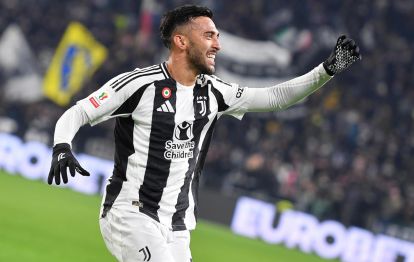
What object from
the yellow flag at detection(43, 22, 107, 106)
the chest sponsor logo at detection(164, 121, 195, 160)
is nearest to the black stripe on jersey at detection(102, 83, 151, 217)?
the chest sponsor logo at detection(164, 121, 195, 160)

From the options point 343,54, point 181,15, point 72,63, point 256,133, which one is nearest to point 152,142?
point 181,15

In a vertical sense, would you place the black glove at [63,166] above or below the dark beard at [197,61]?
below

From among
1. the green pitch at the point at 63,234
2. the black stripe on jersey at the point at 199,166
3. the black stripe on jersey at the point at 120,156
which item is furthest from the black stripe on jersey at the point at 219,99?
the green pitch at the point at 63,234

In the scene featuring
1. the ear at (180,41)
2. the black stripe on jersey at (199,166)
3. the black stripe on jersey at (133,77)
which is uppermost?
the ear at (180,41)

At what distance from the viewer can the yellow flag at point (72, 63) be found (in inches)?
925

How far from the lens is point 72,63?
933 inches

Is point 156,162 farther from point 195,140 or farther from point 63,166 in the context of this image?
point 63,166

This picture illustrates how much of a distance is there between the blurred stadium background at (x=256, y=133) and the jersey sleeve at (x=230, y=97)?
5.82m

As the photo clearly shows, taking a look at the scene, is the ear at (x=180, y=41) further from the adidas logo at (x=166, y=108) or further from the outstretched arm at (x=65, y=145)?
the outstretched arm at (x=65, y=145)

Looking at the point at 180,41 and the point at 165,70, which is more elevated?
the point at 180,41

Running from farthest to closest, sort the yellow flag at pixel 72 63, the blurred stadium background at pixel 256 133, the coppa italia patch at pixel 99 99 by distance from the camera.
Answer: the yellow flag at pixel 72 63 → the blurred stadium background at pixel 256 133 → the coppa italia patch at pixel 99 99

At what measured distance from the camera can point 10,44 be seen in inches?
984

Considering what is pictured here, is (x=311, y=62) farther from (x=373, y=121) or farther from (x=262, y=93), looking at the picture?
(x=262, y=93)

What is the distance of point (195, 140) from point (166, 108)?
12.4 inches
